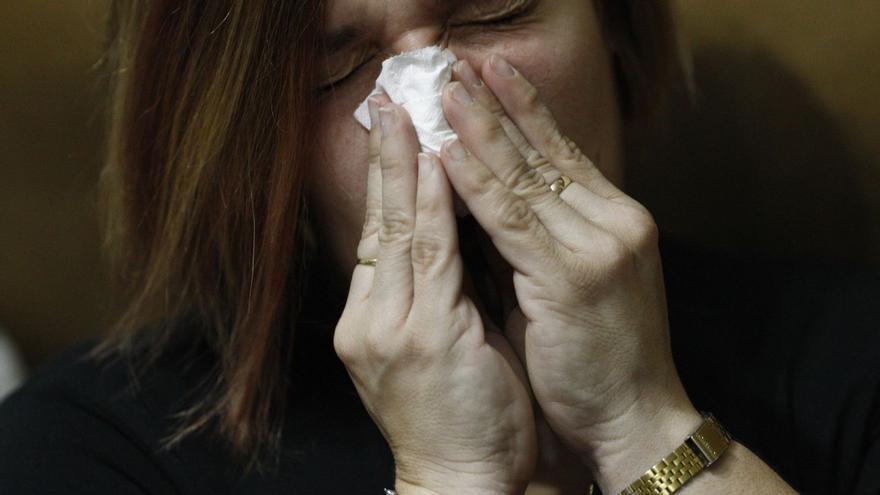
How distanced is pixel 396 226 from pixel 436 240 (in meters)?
0.04

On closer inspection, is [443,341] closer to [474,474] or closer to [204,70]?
[474,474]

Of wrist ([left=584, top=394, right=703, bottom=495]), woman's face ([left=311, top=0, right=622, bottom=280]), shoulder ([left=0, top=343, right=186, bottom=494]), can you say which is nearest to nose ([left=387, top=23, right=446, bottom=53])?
woman's face ([left=311, top=0, right=622, bottom=280])

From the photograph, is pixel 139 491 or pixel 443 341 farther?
pixel 139 491

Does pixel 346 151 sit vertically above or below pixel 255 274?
above

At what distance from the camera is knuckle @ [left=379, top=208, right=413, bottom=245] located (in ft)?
2.77

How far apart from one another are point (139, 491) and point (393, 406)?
30 cm

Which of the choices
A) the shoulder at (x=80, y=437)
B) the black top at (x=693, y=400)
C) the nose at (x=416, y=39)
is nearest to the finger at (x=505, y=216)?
the nose at (x=416, y=39)

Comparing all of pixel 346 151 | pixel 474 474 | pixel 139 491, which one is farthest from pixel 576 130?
pixel 139 491

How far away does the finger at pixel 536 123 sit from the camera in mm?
853

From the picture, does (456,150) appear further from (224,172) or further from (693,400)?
(693,400)

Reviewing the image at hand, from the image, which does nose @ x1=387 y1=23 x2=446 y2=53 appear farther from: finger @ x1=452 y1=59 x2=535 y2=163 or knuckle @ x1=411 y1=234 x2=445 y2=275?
knuckle @ x1=411 y1=234 x2=445 y2=275

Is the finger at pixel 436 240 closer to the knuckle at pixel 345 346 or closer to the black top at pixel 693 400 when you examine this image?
the knuckle at pixel 345 346

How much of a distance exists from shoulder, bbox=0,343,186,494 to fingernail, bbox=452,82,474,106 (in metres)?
0.49

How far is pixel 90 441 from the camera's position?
103cm
